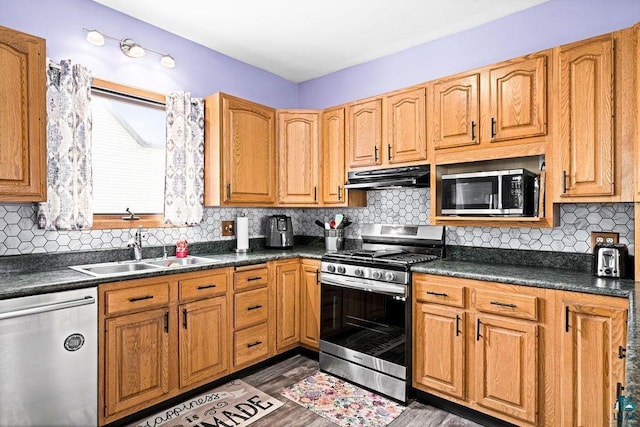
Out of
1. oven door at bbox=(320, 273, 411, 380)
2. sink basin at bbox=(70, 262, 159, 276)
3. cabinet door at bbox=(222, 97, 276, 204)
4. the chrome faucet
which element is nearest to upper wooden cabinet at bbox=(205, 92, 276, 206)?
cabinet door at bbox=(222, 97, 276, 204)

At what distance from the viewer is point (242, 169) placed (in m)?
3.25

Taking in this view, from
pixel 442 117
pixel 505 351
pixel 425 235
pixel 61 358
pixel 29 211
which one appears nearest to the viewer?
pixel 61 358

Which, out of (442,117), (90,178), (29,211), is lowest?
(29,211)

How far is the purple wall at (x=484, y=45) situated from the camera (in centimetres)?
241

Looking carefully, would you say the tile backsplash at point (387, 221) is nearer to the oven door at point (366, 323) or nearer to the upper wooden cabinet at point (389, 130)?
the upper wooden cabinet at point (389, 130)

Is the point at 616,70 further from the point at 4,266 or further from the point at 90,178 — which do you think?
the point at 4,266

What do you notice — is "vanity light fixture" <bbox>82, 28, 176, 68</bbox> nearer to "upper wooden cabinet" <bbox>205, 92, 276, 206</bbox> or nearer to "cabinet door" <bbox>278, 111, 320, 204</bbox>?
"upper wooden cabinet" <bbox>205, 92, 276, 206</bbox>

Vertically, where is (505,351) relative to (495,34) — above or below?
below

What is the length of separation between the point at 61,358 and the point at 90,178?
3.84 ft

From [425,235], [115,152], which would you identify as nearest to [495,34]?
[425,235]

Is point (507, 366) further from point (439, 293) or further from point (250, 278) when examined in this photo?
point (250, 278)

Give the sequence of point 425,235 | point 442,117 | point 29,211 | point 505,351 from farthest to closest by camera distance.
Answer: point 425,235
point 442,117
point 29,211
point 505,351

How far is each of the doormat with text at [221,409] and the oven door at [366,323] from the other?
0.68m

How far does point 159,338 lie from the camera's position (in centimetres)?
237
